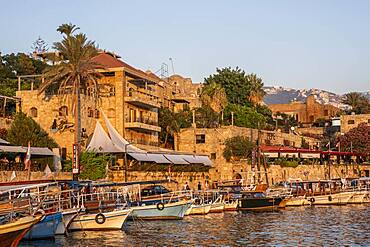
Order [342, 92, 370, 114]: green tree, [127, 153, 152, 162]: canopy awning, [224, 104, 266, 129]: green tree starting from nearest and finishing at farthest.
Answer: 1. [127, 153, 152, 162]: canopy awning
2. [224, 104, 266, 129]: green tree
3. [342, 92, 370, 114]: green tree

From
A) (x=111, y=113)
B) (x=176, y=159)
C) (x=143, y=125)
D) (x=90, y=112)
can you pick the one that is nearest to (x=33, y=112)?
(x=90, y=112)

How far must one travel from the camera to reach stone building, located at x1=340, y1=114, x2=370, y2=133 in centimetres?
11162

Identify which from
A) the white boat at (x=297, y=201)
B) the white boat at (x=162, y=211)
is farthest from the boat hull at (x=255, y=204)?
the white boat at (x=162, y=211)

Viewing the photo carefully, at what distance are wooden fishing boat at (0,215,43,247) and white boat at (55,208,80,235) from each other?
25.1 feet

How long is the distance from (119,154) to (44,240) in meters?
29.9

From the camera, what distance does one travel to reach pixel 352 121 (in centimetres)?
11262

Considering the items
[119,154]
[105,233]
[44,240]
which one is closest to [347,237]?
[105,233]

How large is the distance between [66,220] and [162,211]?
1073 centimetres

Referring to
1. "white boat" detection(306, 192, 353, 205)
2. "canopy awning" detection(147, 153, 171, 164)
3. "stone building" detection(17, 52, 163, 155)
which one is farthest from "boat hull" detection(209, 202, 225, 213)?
"stone building" detection(17, 52, 163, 155)

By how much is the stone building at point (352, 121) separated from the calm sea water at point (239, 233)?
63.7 metres

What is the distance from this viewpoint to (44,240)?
3369cm

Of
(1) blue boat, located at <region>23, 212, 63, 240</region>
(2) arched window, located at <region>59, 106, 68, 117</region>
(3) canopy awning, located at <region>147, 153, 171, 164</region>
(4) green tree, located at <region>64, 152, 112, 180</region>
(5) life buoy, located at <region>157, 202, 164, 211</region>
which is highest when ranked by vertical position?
(2) arched window, located at <region>59, 106, 68, 117</region>

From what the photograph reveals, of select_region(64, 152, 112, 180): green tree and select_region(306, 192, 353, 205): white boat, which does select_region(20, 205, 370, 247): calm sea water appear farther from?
select_region(306, 192, 353, 205): white boat

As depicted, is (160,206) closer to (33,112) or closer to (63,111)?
(63,111)
